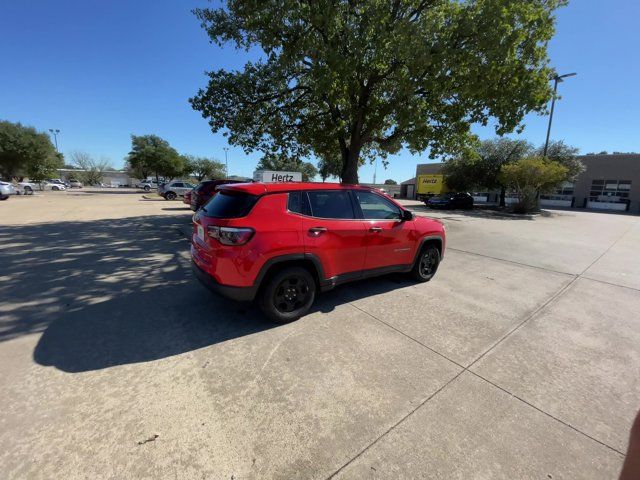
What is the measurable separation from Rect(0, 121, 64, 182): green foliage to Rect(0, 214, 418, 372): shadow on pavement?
34.0 meters

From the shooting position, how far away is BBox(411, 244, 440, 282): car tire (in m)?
5.36

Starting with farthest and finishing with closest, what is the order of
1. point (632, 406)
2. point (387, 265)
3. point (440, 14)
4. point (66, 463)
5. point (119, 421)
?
point (440, 14) → point (387, 265) → point (632, 406) → point (119, 421) → point (66, 463)

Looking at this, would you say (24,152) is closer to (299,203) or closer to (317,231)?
(299,203)

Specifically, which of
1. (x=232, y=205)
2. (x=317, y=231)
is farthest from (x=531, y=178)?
(x=232, y=205)

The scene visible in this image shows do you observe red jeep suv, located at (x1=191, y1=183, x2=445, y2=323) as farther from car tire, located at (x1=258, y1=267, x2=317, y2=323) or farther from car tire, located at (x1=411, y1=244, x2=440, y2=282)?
car tire, located at (x1=411, y1=244, x2=440, y2=282)

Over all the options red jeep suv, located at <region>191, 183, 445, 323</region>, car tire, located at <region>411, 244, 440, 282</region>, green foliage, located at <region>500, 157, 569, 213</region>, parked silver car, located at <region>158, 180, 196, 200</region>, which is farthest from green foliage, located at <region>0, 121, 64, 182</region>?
green foliage, located at <region>500, 157, 569, 213</region>

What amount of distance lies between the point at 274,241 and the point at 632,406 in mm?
3615

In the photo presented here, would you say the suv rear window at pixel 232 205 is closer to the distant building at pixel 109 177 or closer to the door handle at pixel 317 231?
the door handle at pixel 317 231

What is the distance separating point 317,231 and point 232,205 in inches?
43.4

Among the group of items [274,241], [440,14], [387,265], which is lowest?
[387,265]

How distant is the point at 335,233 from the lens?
3.96 meters

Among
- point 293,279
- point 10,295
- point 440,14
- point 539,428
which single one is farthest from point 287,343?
point 440,14

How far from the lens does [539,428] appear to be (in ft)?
7.45

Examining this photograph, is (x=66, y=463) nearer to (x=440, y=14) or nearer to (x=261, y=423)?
(x=261, y=423)
